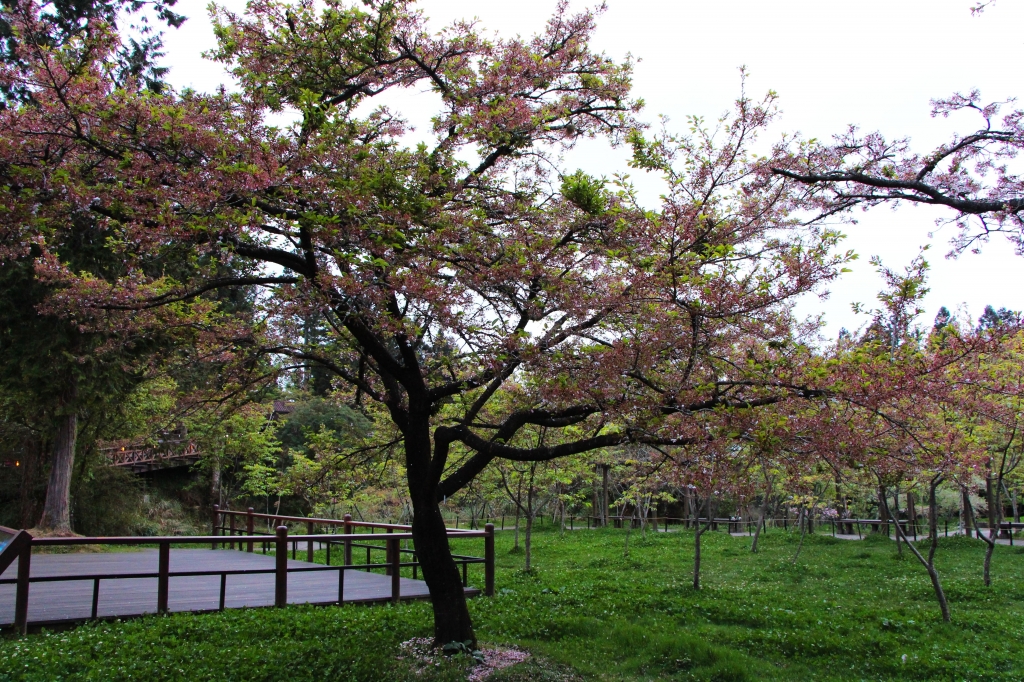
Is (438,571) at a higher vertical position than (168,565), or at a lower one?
higher

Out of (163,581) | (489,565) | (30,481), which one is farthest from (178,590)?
(30,481)

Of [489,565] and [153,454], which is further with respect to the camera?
[153,454]

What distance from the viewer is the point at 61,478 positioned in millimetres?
16766

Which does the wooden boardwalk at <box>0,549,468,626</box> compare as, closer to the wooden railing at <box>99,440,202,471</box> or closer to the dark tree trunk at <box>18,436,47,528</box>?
the dark tree trunk at <box>18,436,47,528</box>

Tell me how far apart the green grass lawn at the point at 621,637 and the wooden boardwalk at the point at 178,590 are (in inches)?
23.9

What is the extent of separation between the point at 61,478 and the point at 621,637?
1520cm

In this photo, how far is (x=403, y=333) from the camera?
5969 mm

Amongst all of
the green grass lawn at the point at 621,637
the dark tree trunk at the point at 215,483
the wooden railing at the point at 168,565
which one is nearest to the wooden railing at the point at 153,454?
the dark tree trunk at the point at 215,483

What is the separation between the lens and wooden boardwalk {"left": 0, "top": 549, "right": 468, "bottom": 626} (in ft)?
25.4

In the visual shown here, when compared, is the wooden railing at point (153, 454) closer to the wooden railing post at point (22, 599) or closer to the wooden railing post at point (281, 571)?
the wooden railing post at point (281, 571)

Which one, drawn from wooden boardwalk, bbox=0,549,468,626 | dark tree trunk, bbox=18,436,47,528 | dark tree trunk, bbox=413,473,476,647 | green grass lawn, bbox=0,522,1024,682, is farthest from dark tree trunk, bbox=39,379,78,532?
dark tree trunk, bbox=413,473,476,647

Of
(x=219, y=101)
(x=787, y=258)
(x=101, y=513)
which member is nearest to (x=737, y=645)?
(x=787, y=258)

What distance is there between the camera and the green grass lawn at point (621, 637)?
20.0 ft

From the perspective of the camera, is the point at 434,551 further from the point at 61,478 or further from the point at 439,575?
the point at 61,478
